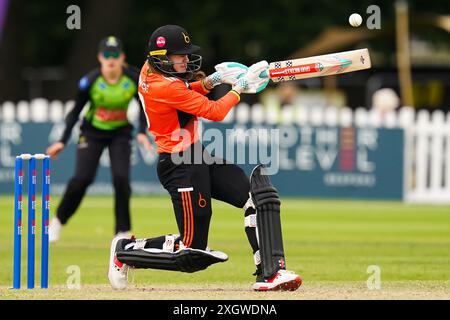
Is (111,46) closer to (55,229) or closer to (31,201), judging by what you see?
(55,229)

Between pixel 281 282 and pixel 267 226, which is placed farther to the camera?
pixel 267 226

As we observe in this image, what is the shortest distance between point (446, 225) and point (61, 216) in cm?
497

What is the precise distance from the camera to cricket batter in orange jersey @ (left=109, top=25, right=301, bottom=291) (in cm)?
827

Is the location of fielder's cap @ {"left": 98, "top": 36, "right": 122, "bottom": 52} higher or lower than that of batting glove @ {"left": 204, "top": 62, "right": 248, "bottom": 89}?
higher

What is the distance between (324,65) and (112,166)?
409 centimetres

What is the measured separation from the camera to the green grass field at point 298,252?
8391 millimetres

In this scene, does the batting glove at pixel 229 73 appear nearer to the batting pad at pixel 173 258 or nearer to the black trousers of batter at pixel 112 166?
the batting pad at pixel 173 258

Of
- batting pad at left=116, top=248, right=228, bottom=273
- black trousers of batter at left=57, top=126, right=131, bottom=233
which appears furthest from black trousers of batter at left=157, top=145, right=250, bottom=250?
black trousers of batter at left=57, top=126, right=131, bottom=233

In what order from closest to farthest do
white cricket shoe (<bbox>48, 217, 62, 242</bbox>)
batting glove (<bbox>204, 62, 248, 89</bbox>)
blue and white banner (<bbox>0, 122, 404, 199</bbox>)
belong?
batting glove (<bbox>204, 62, 248, 89</bbox>)
white cricket shoe (<bbox>48, 217, 62, 242</bbox>)
blue and white banner (<bbox>0, 122, 404, 199</bbox>)

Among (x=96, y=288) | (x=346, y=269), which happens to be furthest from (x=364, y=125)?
(x=96, y=288)

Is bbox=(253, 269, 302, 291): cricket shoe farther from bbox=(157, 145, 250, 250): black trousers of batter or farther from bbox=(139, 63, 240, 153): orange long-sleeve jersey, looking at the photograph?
bbox=(139, 63, 240, 153): orange long-sleeve jersey

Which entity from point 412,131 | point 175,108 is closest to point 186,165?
point 175,108

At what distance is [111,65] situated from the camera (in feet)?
39.5

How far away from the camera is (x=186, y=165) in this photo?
8.36 metres
